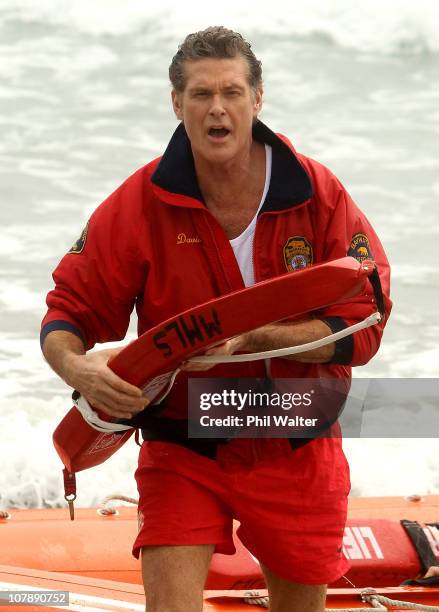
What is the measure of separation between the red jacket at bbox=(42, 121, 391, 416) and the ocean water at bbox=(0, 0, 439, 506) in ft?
12.3

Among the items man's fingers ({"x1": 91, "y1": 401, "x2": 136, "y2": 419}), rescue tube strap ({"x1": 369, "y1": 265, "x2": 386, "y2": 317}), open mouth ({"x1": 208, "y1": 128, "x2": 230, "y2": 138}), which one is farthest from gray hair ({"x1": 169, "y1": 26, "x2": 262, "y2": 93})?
man's fingers ({"x1": 91, "y1": 401, "x2": 136, "y2": 419})

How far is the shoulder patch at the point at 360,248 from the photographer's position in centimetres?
303

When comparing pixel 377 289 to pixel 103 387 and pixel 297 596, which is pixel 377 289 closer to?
pixel 103 387

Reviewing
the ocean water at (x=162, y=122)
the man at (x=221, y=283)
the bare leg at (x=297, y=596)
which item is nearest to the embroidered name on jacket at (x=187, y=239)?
the man at (x=221, y=283)

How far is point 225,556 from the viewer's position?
399 cm

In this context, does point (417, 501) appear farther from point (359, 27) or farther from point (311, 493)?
point (359, 27)

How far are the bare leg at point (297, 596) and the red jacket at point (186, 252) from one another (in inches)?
19.9

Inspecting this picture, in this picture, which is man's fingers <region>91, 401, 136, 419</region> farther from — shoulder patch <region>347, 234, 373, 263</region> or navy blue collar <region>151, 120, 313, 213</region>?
shoulder patch <region>347, 234, 373, 263</region>

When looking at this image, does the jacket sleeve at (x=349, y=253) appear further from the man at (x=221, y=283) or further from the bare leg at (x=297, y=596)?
the bare leg at (x=297, y=596)

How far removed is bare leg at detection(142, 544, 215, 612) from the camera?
282cm

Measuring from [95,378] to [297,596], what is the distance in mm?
768

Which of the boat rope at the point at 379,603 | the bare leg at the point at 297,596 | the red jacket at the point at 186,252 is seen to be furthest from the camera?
the boat rope at the point at 379,603

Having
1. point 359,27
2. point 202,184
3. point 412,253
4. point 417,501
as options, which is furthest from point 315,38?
A: point 202,184

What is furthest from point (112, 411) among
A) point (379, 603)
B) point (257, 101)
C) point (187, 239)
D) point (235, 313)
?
point (379, 603)
